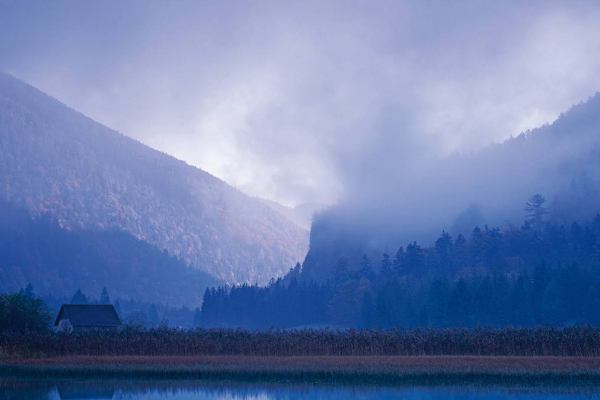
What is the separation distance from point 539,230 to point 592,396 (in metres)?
136

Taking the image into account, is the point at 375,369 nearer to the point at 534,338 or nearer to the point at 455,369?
the point at 455,369

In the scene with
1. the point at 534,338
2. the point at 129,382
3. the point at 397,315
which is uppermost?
the point at 397,315

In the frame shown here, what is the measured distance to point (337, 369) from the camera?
52281mm

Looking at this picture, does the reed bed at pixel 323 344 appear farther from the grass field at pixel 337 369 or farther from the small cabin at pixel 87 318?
the small cabin at pixel 87 318

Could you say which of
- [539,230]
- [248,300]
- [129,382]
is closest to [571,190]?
[539,230]

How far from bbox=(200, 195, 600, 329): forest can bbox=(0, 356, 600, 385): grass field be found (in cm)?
4255

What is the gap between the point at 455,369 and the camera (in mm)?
51594

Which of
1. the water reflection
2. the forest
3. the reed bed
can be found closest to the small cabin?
the reed bed

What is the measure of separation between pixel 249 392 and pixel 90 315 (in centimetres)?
5697

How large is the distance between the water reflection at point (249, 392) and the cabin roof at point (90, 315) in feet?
151

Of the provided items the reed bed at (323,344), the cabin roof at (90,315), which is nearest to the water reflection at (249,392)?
the reed bed at (323,344)

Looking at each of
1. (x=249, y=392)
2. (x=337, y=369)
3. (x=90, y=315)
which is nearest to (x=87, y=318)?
(x=90, y=315)

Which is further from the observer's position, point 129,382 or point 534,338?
point 534,338

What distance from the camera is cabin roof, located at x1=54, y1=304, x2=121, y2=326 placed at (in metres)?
93.0
